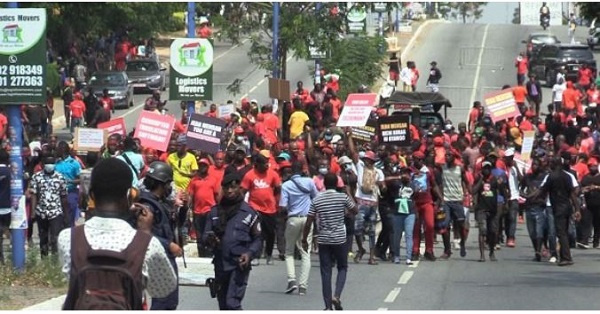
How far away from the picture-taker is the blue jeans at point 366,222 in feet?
69.3

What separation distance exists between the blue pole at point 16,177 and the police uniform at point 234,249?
481cm

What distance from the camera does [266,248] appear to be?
811 inches

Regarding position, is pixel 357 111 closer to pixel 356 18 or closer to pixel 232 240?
pixel 356 18

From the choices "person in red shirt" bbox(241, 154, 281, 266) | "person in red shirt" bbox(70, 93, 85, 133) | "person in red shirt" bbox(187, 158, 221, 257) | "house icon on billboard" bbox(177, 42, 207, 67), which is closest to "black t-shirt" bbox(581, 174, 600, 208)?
"person in red shirt" bbox(241, 154, 281, 266)

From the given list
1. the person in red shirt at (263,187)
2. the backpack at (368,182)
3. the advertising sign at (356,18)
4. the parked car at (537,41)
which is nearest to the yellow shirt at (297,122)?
the advertising sign at (356,18)

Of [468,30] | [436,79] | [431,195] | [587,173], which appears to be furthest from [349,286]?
[468,30]

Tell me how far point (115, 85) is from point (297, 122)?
2024 cm

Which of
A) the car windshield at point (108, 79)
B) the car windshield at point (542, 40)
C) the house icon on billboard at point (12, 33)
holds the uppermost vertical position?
the house icon on billboard at point (12, 33)

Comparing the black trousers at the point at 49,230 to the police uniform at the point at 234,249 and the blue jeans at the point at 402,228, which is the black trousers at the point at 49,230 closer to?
the blue jeans at the point at 402,228

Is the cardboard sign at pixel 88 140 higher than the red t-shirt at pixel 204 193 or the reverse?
higher

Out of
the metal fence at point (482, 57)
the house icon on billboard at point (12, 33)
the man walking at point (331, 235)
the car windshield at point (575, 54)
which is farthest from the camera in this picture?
the metal fence at point (482, 57)

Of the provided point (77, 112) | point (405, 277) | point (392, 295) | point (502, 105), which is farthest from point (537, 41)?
point (392, 295)

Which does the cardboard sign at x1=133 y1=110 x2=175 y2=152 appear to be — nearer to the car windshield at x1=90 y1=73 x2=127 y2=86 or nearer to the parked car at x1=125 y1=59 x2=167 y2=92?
the car windshield at x1=90 y1=73 x2=127 y2=86

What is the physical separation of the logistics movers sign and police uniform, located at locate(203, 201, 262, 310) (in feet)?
15.8
